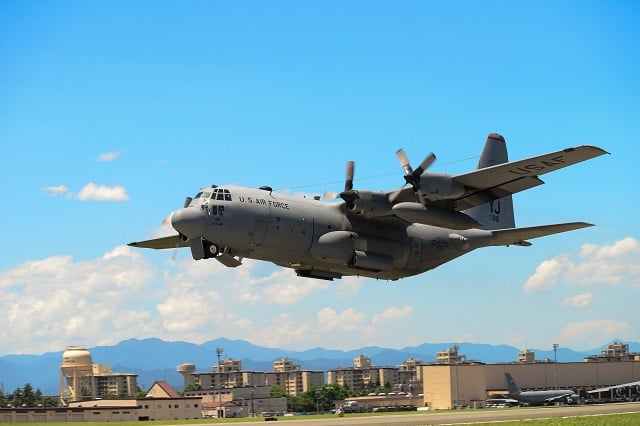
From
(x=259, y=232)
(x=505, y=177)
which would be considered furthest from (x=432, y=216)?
(x=259, y=232)

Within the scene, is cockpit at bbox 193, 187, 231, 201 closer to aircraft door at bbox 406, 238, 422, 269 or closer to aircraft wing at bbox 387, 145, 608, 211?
aircraft wing at bbox 387, 145, 608, 211

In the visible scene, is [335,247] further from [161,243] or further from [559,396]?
[559,396]

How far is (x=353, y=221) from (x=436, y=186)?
5650 millimetres

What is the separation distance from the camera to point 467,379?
10450cm

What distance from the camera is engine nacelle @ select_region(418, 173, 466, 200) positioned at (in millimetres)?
40531

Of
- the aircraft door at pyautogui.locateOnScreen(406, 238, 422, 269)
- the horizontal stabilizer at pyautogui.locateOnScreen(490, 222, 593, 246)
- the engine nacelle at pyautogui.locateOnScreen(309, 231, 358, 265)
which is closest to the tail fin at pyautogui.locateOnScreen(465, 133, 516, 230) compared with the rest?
the horizontal stabilizer at pyautogui.locateOnScreen(490, 222, 593, 246)

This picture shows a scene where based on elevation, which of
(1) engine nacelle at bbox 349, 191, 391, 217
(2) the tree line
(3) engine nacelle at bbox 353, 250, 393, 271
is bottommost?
(2) the tree line

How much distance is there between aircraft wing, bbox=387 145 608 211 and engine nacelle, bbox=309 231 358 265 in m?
3.29

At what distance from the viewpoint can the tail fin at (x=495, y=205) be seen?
51.9 meters

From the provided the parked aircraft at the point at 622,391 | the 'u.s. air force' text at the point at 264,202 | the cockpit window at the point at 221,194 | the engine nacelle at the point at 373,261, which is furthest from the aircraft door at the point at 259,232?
the parked aircraft at the point at 622,391

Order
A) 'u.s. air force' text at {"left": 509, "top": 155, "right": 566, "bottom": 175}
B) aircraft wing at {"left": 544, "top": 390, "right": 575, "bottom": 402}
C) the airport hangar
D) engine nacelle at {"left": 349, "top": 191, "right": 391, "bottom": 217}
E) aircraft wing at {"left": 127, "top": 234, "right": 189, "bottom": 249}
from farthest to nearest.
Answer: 1. the airport hangar
2. aircraft wing at {"left": 544, "top": 390, "right": 575, "bottom": 402}
3. aircraft wing at {"left": 127, "top": 234, "right": 189, "bottom": 249}
4. engine nacelle at {"left": 349, "top": 191, "right": 391, "bottom": 217}
5. 'u.s. air force' text at {"left": 509, "top": 155, "right": 566, "bottom": 175}

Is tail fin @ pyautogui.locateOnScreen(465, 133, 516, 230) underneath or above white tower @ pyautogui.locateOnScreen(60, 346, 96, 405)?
above

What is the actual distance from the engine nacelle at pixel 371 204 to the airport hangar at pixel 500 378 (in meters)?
62.2

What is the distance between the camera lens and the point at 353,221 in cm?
4412
